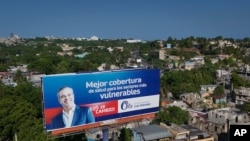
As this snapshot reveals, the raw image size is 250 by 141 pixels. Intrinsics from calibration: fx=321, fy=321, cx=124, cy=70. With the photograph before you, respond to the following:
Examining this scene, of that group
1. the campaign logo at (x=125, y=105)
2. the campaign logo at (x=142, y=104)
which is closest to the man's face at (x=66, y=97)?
the campaign logo at (x=125, y=105)

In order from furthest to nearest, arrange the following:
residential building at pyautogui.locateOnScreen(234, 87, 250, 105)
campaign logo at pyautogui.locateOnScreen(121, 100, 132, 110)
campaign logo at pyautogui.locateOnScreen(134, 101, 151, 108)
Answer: residential building at pyautogui.locateOnScreen(234, 87, 250, 105), campaign logo at pyautogui.locateOnScreen(134, 101, 151, 108), campaign logo at pyautogui.locateOnScreen(121, 100, 132, 110)

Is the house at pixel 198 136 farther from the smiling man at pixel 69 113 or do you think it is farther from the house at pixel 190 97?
the house at pixel 190 97

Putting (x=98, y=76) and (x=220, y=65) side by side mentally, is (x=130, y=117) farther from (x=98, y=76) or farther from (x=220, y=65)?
(x=220, y=65)

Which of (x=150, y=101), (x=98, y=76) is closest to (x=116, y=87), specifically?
(x=98, y=76)

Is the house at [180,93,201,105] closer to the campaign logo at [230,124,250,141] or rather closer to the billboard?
the billboard

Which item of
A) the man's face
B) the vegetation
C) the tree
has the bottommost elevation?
the tree

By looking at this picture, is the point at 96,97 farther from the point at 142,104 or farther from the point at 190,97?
the point at 190,97

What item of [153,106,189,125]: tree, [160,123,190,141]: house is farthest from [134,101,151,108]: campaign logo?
[153,106,189,125]: tree

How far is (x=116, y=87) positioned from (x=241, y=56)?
58.2m

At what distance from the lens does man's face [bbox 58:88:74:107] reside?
1266 cm

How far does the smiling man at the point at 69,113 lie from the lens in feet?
41.5

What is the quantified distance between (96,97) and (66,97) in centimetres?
136

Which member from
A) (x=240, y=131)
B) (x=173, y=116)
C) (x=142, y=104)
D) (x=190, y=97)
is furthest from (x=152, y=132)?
(x=190, y=97)

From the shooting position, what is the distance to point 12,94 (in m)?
27.7
